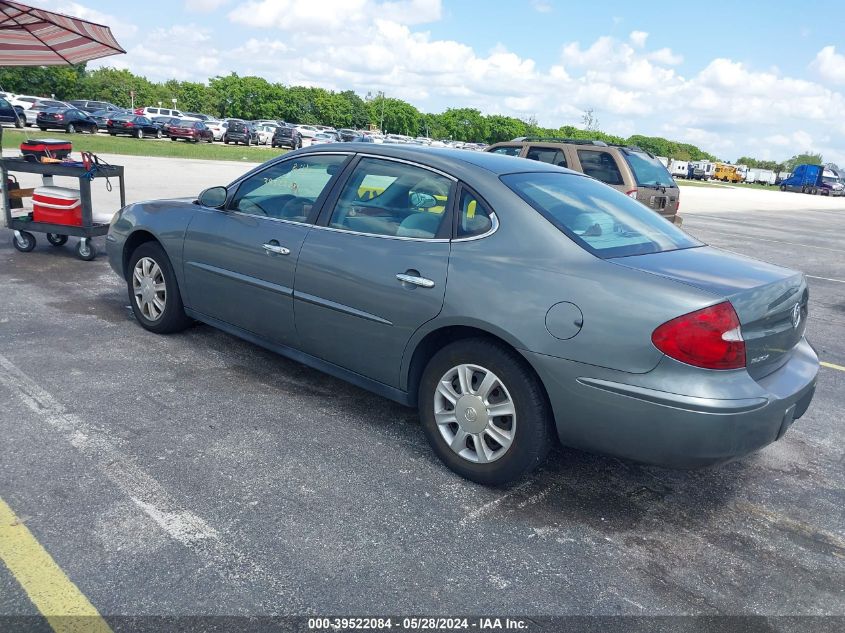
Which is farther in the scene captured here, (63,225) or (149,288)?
(63,225)

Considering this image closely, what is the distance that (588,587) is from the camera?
106 inches

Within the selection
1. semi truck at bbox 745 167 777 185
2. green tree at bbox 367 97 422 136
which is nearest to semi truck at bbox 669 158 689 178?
semi truck at bbox 745 167 777 185

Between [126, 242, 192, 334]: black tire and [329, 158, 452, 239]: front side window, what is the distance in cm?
167

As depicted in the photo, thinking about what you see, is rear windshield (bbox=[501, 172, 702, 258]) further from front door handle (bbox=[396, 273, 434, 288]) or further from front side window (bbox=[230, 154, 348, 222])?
front side window (bbox=[230, 154, 348, 222])

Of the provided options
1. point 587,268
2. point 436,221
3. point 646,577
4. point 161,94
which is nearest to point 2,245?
point 436,221

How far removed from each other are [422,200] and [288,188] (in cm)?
112

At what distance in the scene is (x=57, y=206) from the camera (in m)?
7.72

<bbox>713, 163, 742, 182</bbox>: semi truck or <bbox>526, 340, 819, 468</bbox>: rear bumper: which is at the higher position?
<bbox>526, 340, 819, 468</bbox>: rear bumper

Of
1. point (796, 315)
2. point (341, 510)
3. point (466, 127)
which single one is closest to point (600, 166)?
point (796, 315)

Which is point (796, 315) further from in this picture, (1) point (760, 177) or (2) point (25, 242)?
(1) point (760, 177)

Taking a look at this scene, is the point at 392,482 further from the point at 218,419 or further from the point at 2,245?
the point at 2,245

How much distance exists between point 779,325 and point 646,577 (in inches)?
51.0

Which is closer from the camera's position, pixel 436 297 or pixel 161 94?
pixel 436 297

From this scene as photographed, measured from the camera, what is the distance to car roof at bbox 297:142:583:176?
3.75 meters
